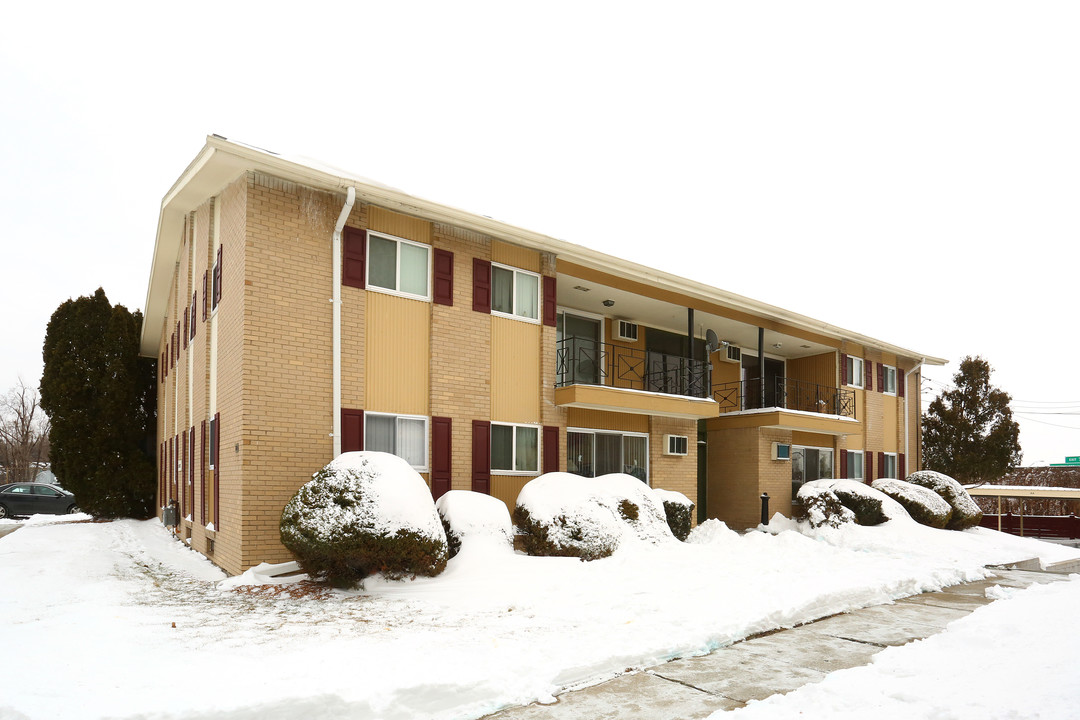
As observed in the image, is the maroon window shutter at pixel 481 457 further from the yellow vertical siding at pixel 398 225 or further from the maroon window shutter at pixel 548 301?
the yellow vertical siding at pixel 398 225

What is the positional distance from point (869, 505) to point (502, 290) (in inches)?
442

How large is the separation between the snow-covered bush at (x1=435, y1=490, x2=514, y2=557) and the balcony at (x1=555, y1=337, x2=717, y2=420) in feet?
11.6

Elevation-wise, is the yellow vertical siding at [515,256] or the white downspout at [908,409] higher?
the yellow vertical siding at [515,256]

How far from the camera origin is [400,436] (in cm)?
1234

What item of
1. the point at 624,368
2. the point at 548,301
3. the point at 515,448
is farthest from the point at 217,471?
the point at 624,368

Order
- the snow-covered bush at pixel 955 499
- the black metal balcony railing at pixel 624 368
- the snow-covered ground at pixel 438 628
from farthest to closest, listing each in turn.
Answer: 1. the snow-covered bush at pixel 955 499
2. the black metal balcony railing at pixel 624 368
3. the snow-covered ground at pixel 438 628

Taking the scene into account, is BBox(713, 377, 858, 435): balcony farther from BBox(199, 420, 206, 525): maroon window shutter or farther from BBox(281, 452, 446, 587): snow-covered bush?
BBox(199, 420, 206, 525): maroon window shutter

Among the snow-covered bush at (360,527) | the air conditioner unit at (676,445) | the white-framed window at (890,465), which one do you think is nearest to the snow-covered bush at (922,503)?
the white-framed window at (890,465)

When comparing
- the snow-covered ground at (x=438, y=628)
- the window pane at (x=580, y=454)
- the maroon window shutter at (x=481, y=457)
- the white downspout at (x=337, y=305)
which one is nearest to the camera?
the snow-covered ground at (x=438, y=628)

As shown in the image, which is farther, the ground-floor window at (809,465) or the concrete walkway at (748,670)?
the ground-floor window at (809,465)

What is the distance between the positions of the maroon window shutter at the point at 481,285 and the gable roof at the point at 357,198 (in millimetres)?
618

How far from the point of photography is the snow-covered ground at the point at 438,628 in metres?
5.07

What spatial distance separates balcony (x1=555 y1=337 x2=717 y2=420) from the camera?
14.9 m

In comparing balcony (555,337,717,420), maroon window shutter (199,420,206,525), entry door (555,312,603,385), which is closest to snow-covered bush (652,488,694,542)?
balcony (555,337,717,420)
